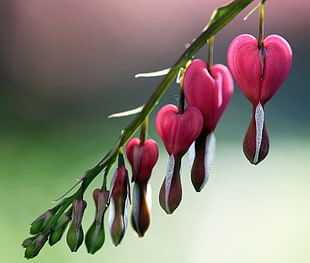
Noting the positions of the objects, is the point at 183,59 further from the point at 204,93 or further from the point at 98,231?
the point at 98,231

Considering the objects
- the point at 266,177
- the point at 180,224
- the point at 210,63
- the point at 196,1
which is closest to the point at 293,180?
the point at 266,177

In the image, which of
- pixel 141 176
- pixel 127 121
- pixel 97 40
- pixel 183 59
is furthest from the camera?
pixel 97 40

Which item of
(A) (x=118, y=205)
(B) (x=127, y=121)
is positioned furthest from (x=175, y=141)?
(B) (x=127, y=121)

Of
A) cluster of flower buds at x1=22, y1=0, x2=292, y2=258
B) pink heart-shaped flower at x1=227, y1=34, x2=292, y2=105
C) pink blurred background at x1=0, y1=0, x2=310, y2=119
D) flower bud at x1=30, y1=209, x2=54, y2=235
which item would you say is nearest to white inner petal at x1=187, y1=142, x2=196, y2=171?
cluster of flower buds at x1=22, y1=0, x2=292, y2=258

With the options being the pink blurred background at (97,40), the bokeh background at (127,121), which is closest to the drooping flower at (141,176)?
the bokeh background at (127,121)

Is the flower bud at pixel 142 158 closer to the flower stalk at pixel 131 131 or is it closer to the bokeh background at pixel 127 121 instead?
the flower stalk at pixel 131 131

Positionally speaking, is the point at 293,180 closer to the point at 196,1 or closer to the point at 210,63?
the point at 196,1
